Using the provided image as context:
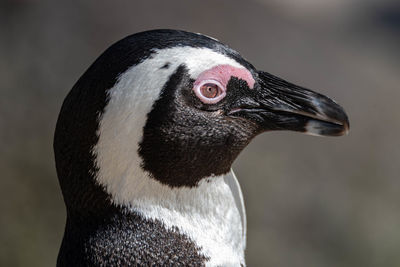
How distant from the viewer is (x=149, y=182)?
1.60 m

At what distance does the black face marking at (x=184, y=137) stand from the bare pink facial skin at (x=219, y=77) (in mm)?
16

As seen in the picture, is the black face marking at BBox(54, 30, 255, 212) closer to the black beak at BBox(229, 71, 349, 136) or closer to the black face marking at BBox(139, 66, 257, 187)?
the black face marking at BBox(139, 66, 257, 187)

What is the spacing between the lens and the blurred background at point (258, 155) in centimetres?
361

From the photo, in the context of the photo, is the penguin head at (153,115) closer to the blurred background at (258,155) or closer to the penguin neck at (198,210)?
the penguin neck at (198,210)

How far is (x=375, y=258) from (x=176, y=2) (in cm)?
274

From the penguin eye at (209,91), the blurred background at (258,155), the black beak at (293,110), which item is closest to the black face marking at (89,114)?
the penguin eye at (209,91)

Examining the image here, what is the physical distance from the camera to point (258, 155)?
165 inches

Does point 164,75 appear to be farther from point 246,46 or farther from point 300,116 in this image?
point 246,46

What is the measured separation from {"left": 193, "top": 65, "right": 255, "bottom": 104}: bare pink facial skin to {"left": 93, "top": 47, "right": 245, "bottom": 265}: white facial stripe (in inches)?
0.5

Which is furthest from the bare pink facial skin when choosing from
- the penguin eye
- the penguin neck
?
the penguin neck

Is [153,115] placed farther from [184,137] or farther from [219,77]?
[219,77]

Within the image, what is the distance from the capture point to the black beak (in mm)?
1756

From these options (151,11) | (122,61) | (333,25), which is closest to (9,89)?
(151,11)

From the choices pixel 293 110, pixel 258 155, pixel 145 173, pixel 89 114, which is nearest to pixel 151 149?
pixel 145 173
